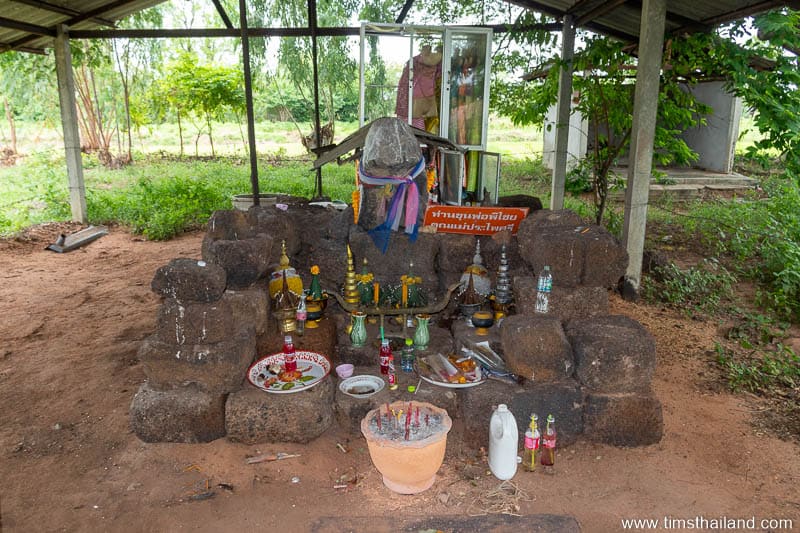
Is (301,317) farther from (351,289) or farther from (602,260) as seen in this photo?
(602,260)

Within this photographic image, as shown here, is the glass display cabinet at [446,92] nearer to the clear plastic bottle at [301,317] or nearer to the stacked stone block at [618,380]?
the clear plastic bottle at [301,317]

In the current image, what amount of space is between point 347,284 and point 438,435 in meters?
1.91

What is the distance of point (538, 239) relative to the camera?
411cm

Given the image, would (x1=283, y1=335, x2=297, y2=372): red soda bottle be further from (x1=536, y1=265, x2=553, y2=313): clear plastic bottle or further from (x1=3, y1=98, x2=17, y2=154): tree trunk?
(x1=3, y1=98, x2=17, y2=154): tree trunk

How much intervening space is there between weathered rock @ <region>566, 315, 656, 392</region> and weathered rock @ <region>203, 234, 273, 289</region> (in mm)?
2392

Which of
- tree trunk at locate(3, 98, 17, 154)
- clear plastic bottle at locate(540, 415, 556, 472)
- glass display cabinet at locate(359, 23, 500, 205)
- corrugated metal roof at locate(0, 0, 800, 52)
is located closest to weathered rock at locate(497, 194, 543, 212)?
glass display cabinet at locate(359, 23, 500, 205)

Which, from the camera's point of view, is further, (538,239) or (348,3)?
(348,3)

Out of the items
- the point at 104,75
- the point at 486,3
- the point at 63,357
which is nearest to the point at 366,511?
the point at 63,357

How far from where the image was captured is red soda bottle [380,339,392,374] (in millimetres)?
4195

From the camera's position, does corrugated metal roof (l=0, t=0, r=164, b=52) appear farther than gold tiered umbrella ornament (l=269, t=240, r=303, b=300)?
Yes

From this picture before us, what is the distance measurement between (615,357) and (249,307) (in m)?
2.53

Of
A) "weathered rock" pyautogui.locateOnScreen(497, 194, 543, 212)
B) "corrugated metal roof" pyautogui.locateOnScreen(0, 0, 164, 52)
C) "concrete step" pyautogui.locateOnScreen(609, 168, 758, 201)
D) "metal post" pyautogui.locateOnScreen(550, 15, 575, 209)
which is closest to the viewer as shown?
"weathered rock" pyautogui.locateOnScreen(497, 194, 543, 212)

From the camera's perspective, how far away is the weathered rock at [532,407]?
3.74 meters

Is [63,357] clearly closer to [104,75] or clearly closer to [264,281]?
[264,281]
